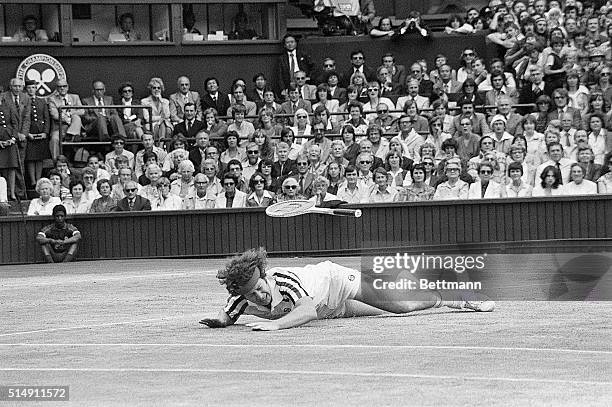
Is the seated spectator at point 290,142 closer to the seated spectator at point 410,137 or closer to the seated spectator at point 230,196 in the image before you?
the seated spectator at point 230,196

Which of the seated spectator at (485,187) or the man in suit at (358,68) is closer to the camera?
the seated spectator at (485,187)

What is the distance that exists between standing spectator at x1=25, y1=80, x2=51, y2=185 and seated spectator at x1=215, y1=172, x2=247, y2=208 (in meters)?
3.64

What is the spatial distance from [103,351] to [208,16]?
18.8m

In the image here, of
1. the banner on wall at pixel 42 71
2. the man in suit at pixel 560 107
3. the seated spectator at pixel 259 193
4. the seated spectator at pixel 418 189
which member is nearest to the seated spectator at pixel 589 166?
the man in suit at pixel 560 107

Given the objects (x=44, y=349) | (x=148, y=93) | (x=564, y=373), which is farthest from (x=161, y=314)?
(x=148, y=93)

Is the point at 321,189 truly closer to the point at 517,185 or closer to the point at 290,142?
the point at 290,142

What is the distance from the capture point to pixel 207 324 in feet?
34.6

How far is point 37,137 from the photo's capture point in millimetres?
22750

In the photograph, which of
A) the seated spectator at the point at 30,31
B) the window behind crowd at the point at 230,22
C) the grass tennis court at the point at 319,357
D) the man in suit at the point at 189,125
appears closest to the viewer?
the grass tennis court at the point at 319,357

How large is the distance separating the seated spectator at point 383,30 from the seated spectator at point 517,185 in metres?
7.29

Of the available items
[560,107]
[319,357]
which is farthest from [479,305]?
[560,107]

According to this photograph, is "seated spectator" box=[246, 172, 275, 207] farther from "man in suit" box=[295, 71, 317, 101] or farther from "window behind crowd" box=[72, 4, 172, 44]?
"window behind crowd" box=[72, 4, 172, 44]

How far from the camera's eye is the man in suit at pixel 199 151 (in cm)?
2222

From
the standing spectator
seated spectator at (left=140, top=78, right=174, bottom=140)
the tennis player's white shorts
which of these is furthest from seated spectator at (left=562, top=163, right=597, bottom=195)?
the tennis player's white shorts
